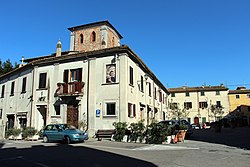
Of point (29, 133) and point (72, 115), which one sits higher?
point (72, 115)

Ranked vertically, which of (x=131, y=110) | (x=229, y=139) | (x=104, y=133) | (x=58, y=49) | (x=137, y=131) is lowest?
(x=229, y=139)

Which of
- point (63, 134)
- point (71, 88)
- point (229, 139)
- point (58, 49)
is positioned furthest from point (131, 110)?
point (58, 49)

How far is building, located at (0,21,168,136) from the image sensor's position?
66.0ft

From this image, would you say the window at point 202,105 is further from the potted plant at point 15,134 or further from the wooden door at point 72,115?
the potted plant at point 15,134

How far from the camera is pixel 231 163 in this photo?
8.98m

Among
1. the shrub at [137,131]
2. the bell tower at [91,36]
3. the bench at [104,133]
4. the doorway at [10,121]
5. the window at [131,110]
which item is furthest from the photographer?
the bell tower at [91,36]

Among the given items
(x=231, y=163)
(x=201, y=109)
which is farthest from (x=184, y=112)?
(x=231, y=163)

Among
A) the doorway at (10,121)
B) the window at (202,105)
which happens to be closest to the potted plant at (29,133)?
the doorway at (10,121)

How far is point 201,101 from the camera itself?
54688 mm

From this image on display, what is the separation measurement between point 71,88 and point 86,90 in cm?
143

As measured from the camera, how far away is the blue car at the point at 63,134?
16.4 metres

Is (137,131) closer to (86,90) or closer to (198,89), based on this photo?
(86,90)

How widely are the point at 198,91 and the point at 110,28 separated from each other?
93.1ft

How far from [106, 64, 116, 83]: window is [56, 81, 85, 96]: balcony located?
2.47 m
